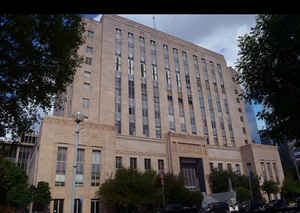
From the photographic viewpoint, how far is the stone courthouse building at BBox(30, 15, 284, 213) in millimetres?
35000

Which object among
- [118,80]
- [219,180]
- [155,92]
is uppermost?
[118,80]

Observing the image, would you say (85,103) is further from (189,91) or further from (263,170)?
(263,170)

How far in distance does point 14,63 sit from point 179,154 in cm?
3761

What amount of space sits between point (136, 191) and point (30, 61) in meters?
23.4

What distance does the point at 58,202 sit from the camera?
32.3m

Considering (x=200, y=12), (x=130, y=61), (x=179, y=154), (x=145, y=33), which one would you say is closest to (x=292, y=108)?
(x=200, y=12)

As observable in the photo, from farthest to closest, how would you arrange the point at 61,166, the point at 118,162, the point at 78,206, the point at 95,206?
the point at 118,162
the point at 95,206
the point at 61,166
the point at 78,206

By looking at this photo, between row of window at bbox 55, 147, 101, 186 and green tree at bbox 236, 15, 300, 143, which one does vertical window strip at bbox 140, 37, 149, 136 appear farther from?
green tree at bbox 236, 15, 300, 143

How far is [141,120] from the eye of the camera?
4794 cm

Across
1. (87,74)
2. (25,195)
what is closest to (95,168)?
(25,195)

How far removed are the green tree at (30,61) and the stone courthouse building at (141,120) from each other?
20.0 metres

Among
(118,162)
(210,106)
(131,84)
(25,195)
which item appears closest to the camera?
(25,195)

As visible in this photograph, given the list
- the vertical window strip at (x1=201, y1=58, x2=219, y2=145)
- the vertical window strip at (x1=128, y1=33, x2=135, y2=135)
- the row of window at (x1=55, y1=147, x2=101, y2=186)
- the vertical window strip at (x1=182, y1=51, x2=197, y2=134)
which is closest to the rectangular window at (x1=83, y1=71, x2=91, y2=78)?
the vertical window strip at (x1=128, y1=33, x2=135, y2=135)

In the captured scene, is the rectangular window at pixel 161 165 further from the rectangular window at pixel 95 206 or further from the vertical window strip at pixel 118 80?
the rectangular window at pixel 95 206
